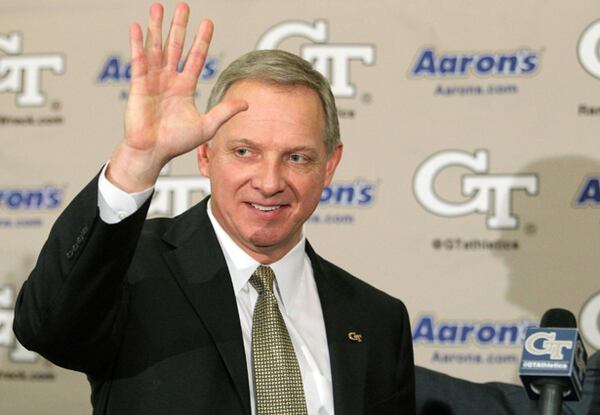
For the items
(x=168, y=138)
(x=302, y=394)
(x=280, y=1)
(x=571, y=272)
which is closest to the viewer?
(x=168, y=138)

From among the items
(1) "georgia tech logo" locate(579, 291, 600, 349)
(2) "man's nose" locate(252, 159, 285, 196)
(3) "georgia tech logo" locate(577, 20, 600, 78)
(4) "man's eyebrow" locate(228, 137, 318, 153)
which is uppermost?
(3) "georgia tech logo" locate(577, 20, 600, 78)

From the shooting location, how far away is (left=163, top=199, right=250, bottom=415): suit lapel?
2238 millimetres

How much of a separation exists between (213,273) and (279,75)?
503mm

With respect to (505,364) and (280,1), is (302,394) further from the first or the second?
(280,1)

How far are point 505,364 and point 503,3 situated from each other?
1347 mm

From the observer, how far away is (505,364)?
371 cm

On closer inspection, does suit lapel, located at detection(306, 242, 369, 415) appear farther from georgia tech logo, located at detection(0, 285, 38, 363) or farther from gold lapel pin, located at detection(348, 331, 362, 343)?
georgia tech logo, located at detection(0, 285, 38, 363)

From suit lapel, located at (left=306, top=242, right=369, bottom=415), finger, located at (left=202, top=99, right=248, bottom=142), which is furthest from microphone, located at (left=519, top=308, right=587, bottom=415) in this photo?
finger, located at (left=202, top=99, right=248, bottom=142)

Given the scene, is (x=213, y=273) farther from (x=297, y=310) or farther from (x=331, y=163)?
Answer: (x=331, y=163)

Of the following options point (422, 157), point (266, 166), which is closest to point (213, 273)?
point (266, 166)

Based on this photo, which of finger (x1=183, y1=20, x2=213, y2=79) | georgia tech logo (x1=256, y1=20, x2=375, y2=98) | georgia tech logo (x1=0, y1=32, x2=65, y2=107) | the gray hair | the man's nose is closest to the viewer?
finger (x1=183, y1=20, x2=213, y2=79)

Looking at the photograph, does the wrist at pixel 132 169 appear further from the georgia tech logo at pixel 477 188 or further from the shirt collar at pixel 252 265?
the georgia tech logo at pixel 477 188

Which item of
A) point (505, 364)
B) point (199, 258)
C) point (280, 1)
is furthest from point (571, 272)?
point (199, 258)

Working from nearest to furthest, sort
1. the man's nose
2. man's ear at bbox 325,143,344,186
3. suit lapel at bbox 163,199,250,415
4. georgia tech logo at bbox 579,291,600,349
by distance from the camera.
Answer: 1. suit lapel at bbox 163,199,250,415
2. the man's nose
3. man's ear at bbox 325,143,344,186
4. georgia tech logo at bbox 579,291,600,349
